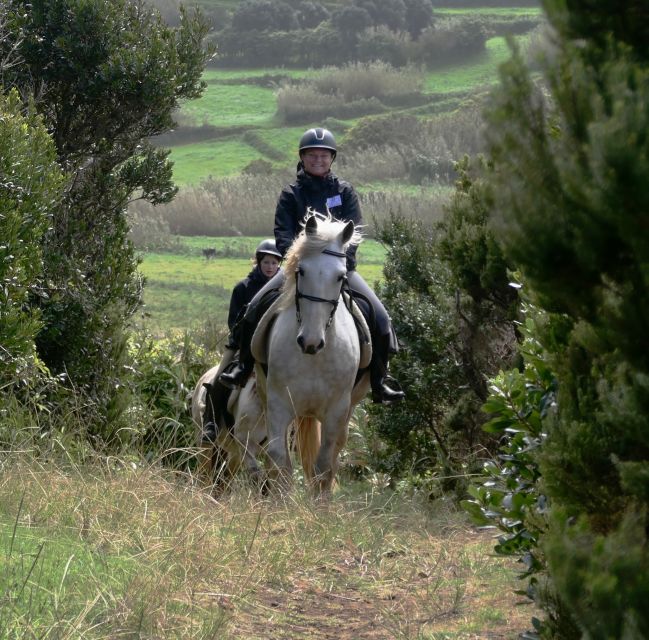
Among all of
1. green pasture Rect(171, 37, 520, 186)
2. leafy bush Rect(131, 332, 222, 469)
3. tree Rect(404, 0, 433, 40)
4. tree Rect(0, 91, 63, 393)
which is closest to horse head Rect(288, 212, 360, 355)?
tree Rect(0, 91, 63, 393)

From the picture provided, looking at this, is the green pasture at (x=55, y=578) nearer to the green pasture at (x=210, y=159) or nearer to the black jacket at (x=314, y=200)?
the black jacket at (x=314, y=200)

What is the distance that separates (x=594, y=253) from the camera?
11.1 feet

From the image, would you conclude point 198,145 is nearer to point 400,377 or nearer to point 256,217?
point 256,217

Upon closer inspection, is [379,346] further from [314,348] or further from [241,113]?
[241,113]

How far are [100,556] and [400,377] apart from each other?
264 inches

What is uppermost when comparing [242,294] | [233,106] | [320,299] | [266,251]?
[320,299]

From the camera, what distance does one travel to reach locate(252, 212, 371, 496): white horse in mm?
9469

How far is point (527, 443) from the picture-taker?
5.70 meters

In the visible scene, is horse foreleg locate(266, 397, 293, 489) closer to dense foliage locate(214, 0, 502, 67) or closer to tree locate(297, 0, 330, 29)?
dense foliage locate(214, 0, 502, 67)

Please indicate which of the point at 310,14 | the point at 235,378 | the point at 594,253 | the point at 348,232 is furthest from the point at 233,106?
the point at 594,253

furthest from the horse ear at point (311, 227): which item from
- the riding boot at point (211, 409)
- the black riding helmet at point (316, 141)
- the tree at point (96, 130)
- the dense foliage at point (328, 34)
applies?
the dense foliage at point (328, 34)

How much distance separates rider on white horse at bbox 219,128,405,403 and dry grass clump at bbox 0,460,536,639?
2.34 m

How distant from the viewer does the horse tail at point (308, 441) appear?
34.2ft

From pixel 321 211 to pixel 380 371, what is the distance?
59.5 inches
